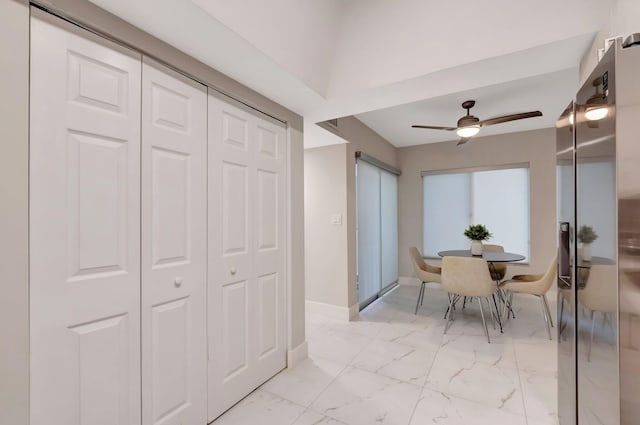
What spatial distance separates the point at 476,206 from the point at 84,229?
5.09 meters

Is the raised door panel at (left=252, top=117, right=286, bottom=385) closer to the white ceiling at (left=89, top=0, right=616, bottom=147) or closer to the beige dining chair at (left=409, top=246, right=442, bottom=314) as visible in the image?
the white ceiling at (left=89, top=0, right=616, bottom=147)

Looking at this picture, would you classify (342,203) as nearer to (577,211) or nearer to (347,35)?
(347,35)

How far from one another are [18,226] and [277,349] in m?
1.82

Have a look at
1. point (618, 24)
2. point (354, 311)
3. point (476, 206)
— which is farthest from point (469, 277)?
point (476, 206)

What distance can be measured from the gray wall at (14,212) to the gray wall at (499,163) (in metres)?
4.99

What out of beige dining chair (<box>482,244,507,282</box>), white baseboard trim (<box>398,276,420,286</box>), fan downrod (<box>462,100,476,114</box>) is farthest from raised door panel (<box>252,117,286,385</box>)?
white baseboard trim (<box>398,276,420,286</box>)

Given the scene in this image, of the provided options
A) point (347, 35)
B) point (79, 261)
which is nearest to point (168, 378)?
point (79, 261)

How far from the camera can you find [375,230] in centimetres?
435

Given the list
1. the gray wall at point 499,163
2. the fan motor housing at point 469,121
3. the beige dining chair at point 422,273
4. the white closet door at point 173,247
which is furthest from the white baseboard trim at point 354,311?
the fan motor housing at point 469,121

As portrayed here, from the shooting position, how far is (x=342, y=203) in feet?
11.5

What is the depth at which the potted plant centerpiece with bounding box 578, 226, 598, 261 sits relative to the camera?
107 cm

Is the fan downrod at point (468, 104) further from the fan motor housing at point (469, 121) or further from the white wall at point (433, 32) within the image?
the white wall at point (433, 32)

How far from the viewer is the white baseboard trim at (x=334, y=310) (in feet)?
11.4

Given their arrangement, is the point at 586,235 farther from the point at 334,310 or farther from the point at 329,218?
the point at 334,310
